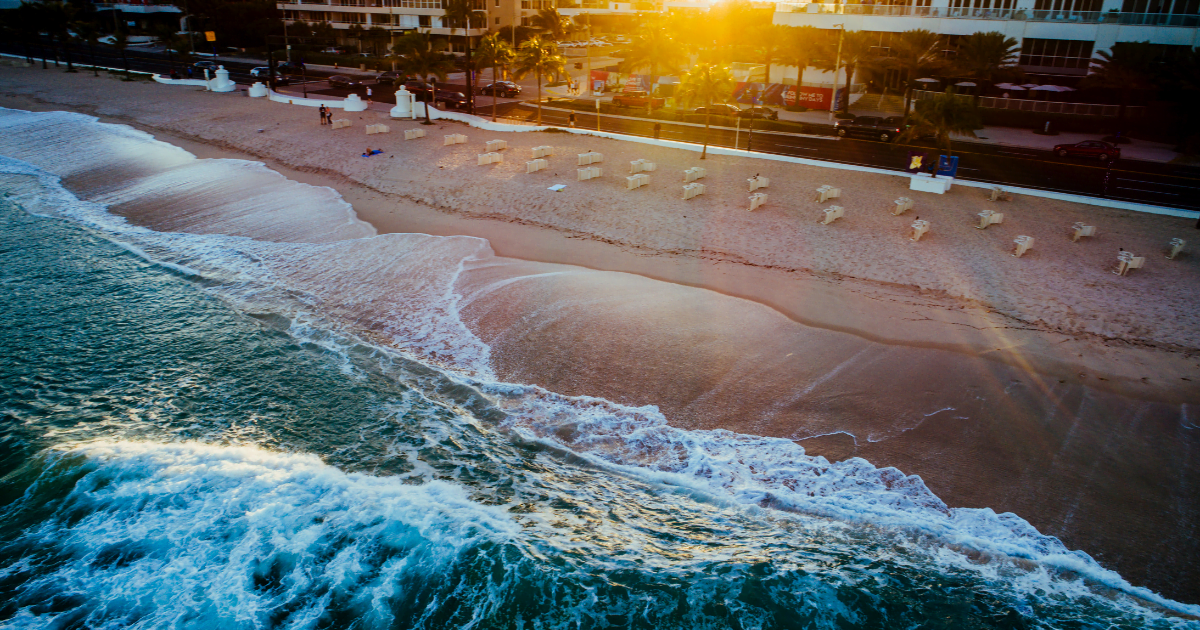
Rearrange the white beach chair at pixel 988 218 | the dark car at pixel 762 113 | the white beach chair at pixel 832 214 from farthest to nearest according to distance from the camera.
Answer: the dark car at pixel 762 113
the white beach chair at pixel 832 214
the white beach chair at pixel 988 218

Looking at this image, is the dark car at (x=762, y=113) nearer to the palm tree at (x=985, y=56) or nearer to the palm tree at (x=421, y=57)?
the palm tree at (x=985, y=56)

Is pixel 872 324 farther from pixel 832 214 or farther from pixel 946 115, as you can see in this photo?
pixel 946 115

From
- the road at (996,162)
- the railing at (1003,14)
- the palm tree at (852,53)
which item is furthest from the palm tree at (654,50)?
the palm tree at (852,53)

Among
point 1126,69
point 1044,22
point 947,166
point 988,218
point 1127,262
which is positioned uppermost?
point 1044,22

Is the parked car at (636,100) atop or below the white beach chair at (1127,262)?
atop

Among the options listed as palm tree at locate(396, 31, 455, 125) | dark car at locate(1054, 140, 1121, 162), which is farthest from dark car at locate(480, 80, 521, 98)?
dark car at locate(1054, 140, 1121, 162)

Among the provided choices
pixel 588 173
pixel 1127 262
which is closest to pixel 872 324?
pixel 1127 262

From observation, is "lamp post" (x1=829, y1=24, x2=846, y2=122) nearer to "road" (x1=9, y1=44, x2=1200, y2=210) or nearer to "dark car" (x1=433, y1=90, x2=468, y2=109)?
"road" (x1=9, y1=44, x2=1200, y2=210)
